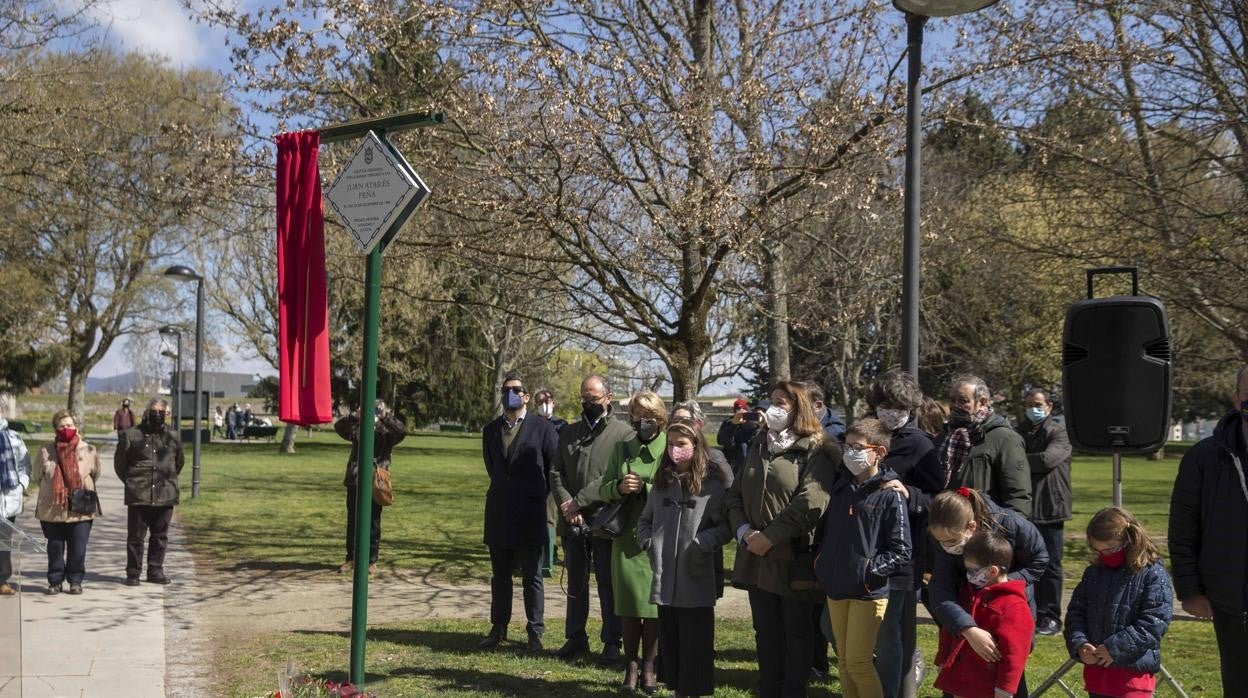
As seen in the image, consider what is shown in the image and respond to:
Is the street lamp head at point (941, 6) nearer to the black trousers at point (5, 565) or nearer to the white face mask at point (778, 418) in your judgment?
the white face mask at point (778, 418)

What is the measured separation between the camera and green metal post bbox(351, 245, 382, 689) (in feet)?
21.4

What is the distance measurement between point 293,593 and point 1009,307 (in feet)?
67.9

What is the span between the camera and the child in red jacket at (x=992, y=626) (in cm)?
597

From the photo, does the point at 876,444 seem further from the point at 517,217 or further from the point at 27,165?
the point at 27,165

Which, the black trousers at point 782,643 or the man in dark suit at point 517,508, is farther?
the man in dark suit at point 517,508

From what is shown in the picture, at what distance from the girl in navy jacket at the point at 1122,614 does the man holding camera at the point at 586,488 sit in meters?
3.70

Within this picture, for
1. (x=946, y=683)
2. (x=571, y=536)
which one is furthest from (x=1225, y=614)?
(x=571, y=536)

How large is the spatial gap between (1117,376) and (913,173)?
2201mm

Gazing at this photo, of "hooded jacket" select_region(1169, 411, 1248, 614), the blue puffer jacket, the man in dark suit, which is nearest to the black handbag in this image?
the man in dark suit

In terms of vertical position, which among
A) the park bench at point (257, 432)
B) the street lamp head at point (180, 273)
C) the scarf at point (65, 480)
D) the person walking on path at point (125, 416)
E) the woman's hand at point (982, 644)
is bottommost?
the park bench at point (257, 432)

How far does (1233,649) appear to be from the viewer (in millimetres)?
5898

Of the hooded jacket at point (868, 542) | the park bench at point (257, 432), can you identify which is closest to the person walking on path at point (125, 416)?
the hooded jacket at point (868, 542)

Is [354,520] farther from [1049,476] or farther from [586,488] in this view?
[1049,476]

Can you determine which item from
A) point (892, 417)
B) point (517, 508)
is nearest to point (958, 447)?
point (892, 417)
